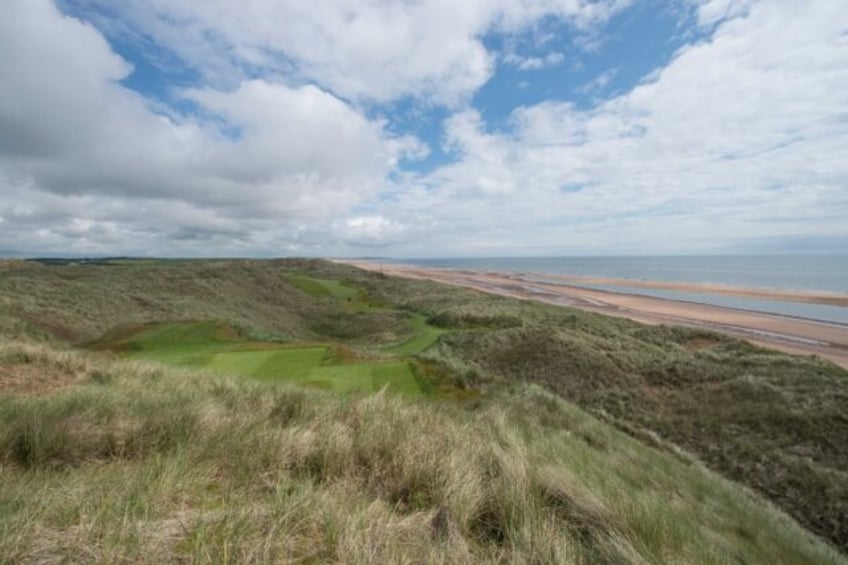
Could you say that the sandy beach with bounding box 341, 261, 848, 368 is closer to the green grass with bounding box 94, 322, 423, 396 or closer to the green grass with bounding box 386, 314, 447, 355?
the green grass with bounding box 386, 314, 447, 355

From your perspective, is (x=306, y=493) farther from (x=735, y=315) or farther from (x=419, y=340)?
(x=735, y=315)

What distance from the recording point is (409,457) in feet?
12.7

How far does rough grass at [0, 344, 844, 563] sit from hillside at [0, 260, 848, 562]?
0.06 ft

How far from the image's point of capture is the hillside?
2551mm

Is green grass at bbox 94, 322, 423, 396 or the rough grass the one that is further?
green grass at bbox 94, 322, 423, 396

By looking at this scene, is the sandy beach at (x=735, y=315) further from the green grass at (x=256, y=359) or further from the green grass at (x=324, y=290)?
the green grass at (x=256, y=359)

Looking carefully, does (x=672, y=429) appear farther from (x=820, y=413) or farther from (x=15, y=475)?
(x=15, y=475)

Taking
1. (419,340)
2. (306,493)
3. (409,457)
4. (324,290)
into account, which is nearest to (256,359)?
(419,340)

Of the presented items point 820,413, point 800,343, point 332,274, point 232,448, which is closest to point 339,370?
point 232,448

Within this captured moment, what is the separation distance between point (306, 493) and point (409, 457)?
3.83ft

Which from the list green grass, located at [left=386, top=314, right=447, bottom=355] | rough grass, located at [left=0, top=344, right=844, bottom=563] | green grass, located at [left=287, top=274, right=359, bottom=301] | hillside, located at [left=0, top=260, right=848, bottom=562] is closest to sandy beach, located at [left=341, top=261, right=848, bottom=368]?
hillside, located at [left=0, top=260, right=848, bottom=562]

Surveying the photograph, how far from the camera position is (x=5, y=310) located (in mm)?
18672

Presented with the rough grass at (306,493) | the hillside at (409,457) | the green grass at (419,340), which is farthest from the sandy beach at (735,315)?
the rough grass at (306,493)

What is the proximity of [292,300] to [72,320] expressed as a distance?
867 inches
